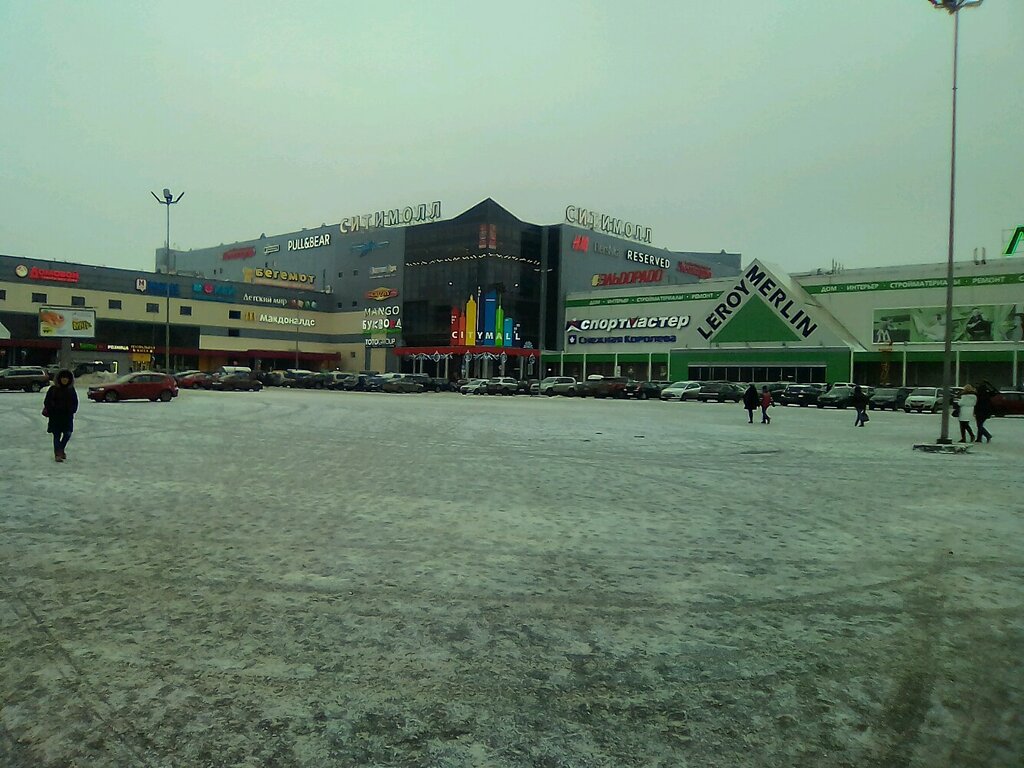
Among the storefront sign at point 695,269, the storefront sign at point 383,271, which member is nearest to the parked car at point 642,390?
the storefront sign at point 383,271

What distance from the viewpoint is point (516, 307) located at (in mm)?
92500

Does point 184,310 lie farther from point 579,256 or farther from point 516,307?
point 579,256

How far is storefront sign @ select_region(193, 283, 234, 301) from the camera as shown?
302 ft

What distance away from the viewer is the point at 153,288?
8812 cm

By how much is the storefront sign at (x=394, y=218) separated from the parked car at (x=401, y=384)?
3518 centimetres

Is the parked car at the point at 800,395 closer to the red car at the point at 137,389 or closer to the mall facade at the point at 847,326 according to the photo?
the mall facade at the point at 847,326

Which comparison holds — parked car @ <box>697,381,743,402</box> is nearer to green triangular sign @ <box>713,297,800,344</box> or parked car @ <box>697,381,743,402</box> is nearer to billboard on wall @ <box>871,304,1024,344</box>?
green triangular sign @ <box>713,297,800,344</box>

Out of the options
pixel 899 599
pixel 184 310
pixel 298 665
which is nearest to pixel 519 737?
pixel 298 665

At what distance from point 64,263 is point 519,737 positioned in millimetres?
92195

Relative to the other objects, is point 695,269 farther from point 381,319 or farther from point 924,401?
point 924,401

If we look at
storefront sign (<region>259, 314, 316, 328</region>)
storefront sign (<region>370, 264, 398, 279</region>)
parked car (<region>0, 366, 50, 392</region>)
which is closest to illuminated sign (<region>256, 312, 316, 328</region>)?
storefront sign (<region>259, 314, 316, 328</region>)

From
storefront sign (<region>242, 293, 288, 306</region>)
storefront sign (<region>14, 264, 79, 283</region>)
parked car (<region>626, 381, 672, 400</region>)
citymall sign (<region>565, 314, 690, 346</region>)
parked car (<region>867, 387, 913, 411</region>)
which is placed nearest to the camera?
parked car (<region>867, 387, 913, 411</region>)

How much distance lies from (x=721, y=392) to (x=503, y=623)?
2045 inches

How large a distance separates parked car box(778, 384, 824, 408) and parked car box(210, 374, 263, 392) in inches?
1519
